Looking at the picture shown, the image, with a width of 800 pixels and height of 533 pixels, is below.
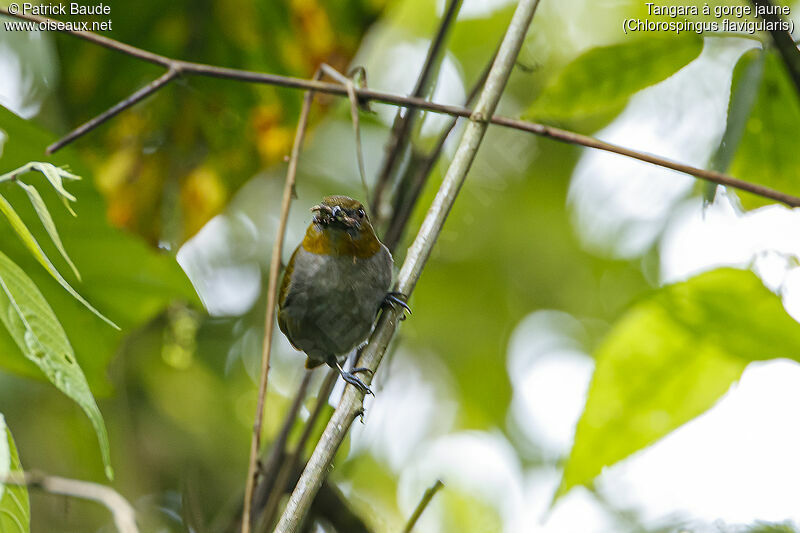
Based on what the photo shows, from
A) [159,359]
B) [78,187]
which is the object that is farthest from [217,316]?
[78,187]

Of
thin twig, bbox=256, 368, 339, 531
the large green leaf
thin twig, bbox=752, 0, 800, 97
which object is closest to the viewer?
thin twig, bbox=752, 0, 800, 97

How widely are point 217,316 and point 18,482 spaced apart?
3415mm

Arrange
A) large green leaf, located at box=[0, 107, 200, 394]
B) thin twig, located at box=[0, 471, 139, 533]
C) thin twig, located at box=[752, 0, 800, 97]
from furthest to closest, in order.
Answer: large green leaf, located at box=[0, 107, 200, 394], thin twig, located at box=[752, 0, 800, 97], thin twig, located at box=[0, 471, 139, 533]

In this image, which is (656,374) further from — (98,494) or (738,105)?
(98,494)

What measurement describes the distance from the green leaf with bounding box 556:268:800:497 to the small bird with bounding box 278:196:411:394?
933 mm

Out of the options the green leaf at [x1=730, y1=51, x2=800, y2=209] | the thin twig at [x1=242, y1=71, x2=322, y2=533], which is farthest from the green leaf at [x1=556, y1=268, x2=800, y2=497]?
the thin twig at [x1=242, y1=71, x2=322, y2=533]

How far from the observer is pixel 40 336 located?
122 cm

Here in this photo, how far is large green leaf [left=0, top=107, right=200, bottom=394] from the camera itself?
2006mm

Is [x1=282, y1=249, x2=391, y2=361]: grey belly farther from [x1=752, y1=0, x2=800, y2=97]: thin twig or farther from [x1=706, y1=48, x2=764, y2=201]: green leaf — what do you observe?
[x1=752, y1=0, x2=800, y2=97]: thin twig

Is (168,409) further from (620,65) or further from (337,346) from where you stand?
(620,65)

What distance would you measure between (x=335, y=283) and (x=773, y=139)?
1511mm

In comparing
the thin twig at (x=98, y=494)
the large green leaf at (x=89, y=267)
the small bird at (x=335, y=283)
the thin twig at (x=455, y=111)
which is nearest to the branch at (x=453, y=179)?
the thin twig at (x=455, y=111)

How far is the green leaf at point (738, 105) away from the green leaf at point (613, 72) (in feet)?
0.45

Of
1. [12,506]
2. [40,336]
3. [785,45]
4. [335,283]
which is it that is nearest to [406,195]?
[335,283]
